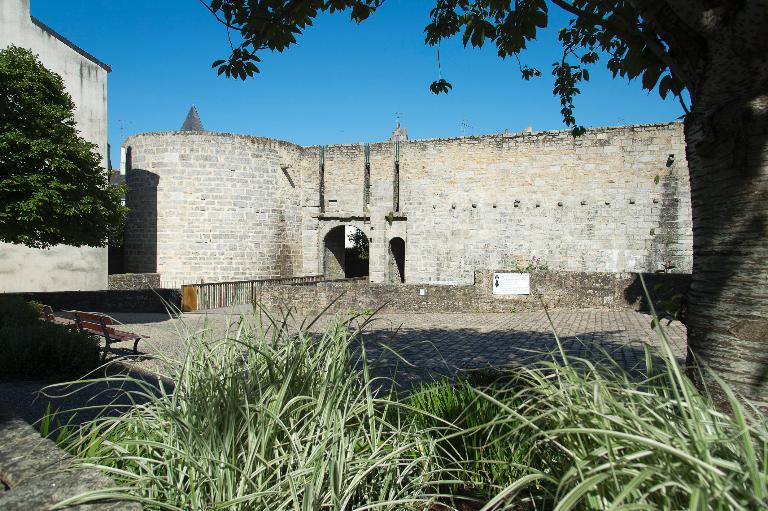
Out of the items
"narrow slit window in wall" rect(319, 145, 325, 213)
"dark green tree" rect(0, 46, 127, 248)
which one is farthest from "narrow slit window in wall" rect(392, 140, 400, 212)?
"dark green tree" rect(0, 46, 127, 248)

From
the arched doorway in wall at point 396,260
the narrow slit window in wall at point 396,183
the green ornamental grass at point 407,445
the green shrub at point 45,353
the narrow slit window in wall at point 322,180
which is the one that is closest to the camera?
the green ornamental grass at point 407,445

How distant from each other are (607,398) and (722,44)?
5.49 ft

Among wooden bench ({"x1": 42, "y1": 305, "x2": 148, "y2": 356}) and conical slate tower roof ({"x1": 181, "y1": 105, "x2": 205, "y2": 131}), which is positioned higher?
conical slate tower roof ({"x1": 181, "y1": 105, "x2": 205, "y2": 131})

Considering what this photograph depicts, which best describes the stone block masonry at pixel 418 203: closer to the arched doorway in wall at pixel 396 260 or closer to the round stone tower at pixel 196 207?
the round stone tower at pixel 196 207

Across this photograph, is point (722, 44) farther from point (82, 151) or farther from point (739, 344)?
point (82, 151)

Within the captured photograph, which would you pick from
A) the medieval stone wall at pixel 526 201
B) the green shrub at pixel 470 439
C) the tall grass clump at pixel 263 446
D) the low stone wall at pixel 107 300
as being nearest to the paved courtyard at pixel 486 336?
the low stone wall at pixel 107 300

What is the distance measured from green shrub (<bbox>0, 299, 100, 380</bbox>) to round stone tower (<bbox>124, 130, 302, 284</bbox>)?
16.4m

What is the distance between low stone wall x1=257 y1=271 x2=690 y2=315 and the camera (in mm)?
13758

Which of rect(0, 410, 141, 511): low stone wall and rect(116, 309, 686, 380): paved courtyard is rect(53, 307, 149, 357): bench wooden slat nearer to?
rect(116, 309, 686, 380): paved courtyard

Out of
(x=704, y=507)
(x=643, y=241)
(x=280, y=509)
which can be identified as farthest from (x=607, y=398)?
(x=643, y=241)

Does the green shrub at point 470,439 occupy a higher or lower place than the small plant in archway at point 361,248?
lower

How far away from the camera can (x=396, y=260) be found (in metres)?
25.6

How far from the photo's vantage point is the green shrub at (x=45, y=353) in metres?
5.89

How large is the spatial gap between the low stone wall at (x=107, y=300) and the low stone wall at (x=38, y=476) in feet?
41.0
